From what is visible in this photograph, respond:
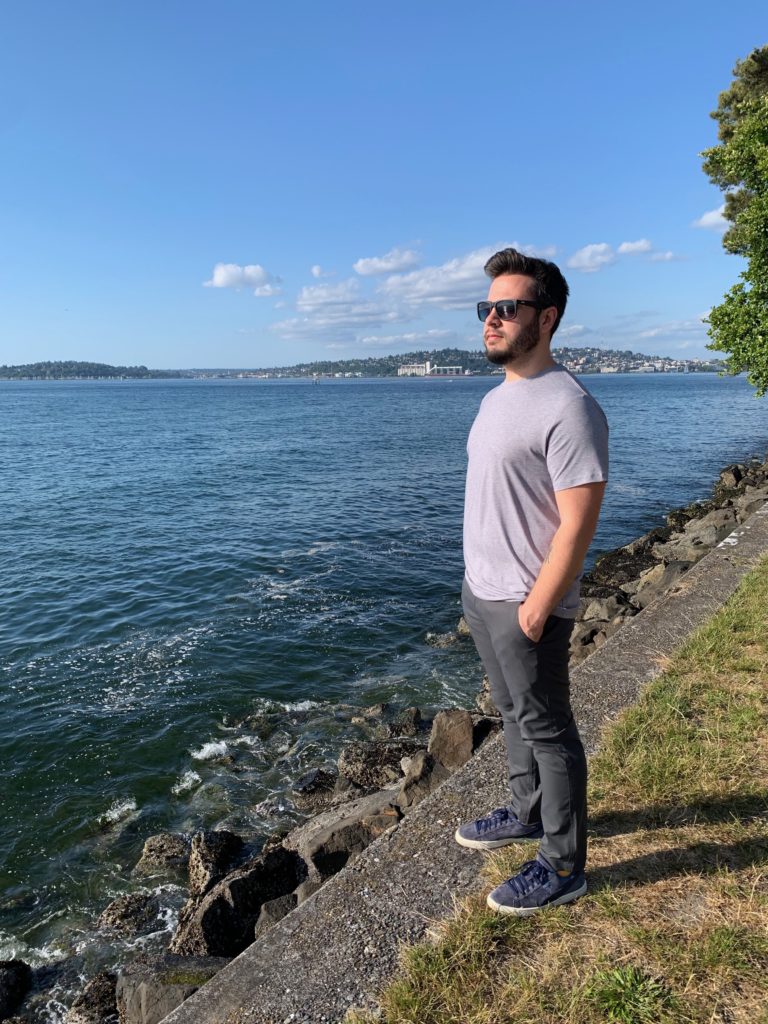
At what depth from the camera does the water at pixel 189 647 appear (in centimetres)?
722

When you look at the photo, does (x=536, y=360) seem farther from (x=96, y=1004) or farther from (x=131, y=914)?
(x=131, y=914)

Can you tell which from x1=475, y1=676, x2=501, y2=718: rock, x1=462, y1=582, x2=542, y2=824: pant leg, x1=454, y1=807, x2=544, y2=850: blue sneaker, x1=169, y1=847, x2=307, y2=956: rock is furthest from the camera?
x1=475, y1=676, x2=501, y2=718: rock

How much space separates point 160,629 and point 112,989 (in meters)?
8.47

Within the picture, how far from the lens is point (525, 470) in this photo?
2.73m

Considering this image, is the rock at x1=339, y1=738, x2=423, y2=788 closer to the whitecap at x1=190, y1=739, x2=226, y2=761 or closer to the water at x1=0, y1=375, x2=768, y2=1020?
the water at x1=0, y1=375, x2=768, y2=1020

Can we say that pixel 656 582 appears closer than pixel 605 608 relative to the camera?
No

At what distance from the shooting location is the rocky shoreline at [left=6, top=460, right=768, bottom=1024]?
4.21 meters

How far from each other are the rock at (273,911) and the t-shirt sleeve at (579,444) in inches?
151

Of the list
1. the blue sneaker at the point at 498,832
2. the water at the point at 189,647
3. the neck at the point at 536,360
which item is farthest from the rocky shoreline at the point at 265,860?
the neck at the point at 536,360

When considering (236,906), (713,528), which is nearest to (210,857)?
(236,906)

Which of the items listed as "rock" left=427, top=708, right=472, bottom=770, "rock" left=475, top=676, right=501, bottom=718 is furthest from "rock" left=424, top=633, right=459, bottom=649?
"rock" left=427, top=708, right=472, bottom=770

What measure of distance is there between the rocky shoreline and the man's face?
390 centimetres

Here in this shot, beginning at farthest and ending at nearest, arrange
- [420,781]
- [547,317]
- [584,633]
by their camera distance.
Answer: [584,633]
[420,781]
[547,317]

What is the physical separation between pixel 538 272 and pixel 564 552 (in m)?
1.23
